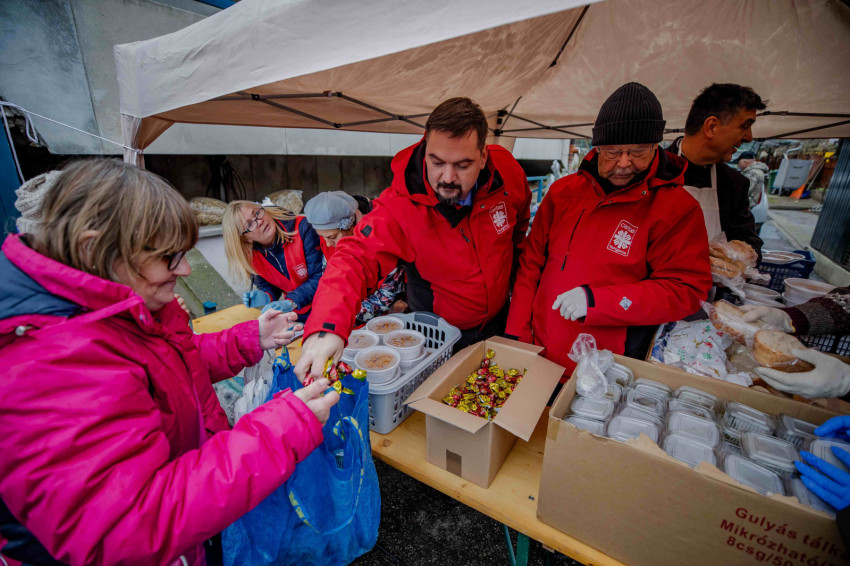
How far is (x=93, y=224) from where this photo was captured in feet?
2.81

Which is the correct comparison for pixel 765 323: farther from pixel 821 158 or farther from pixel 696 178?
pixel 821 158

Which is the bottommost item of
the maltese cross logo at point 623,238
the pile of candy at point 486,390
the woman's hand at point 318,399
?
the pile of candy at point 486,390

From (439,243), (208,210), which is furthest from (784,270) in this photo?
(208,210)

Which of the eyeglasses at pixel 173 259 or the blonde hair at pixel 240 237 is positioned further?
the blonde hair at pixel 240 237

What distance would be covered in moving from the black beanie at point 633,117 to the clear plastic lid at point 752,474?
1308mm

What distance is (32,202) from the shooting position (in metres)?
0.99

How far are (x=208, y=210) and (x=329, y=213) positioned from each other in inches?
159

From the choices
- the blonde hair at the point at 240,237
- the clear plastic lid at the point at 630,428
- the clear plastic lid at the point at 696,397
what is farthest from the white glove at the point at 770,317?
the blonde hair at the point at 240,237

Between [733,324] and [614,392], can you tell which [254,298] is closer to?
[614,392]

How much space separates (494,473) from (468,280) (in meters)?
1.01

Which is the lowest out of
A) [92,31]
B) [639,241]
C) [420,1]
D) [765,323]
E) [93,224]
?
[765,323]

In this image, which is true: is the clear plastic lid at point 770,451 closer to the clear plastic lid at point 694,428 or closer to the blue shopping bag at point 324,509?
the clear plastic lid at point 694,428

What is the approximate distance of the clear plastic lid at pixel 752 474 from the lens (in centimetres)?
98

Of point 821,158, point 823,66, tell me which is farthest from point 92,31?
point 821,158
